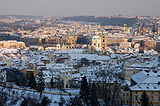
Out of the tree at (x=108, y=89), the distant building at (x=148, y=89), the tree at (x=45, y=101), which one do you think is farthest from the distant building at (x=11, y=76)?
the distant building at (x=148, y=89)

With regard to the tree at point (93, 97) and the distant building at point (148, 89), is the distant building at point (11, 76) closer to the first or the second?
the tree at point (93, 97)

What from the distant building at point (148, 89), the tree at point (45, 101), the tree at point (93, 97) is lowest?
the tree at point (45, 101)

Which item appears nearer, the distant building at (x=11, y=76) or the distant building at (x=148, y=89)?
the distant building at (x=148, y=89)

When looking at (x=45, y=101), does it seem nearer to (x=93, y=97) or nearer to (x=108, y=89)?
(x=93, y=97)

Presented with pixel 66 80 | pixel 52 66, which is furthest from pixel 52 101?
pixel 52 66

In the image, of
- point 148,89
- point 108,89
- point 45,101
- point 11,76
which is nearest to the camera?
point 148,89

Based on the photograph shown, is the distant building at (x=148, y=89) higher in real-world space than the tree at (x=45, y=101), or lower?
higher

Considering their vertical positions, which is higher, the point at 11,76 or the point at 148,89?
the point at 148,89

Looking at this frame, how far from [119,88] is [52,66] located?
62.4 ft

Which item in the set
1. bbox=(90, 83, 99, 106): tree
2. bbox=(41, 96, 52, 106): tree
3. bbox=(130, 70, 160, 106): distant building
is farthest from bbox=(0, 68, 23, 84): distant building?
bbox=(130, 70, 160, 106): distant building

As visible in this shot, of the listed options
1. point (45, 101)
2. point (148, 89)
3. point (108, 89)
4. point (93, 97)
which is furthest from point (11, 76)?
point (148, 89)

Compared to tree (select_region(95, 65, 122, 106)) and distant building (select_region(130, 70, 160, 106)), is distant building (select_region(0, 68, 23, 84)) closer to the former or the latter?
tree (select_region(95, 65, 122, 106))

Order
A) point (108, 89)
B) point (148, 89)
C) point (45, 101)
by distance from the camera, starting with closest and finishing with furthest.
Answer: point (148, 89), point (45, 101), point (108, 89)

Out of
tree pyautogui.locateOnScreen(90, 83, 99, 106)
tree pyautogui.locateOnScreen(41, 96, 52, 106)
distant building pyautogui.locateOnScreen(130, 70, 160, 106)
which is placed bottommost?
tree pyautogui.locateOnScreen(41, 96, 52, 106)
